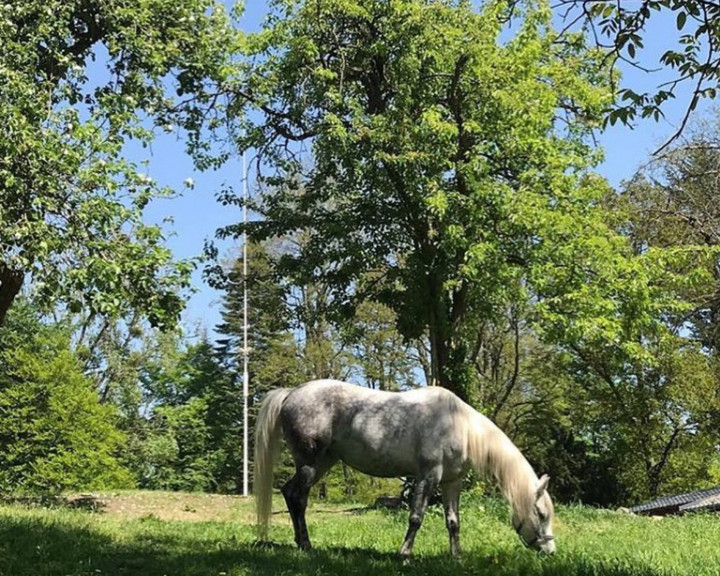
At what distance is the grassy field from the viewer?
6441 millimetres

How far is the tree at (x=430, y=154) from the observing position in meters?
14.8

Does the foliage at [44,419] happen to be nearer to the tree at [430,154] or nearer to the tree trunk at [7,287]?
the tree at [430,154]

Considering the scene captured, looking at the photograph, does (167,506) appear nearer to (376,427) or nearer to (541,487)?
(376,427)

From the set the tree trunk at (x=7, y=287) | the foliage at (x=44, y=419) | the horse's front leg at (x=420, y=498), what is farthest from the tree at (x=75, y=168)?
the foliage at (x=44, y=419)

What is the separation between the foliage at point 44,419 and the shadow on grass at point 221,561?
21662 mm

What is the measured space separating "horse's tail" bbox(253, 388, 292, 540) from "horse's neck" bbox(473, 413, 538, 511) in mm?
2143

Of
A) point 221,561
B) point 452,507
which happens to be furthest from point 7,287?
point 452,507

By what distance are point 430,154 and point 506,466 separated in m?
8.45

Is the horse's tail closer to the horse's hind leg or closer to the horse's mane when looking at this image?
the horse's hind leg

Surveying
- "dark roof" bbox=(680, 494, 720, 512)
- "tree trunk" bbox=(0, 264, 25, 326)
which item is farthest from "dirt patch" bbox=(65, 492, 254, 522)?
"dark roof" bbox=(680, 494, 720, 512)

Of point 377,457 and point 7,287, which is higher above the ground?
point 7,287

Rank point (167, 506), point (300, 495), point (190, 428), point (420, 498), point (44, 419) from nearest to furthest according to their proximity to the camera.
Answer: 1. point (420, 498)
2. point (300, 495)
3. point (167, 506)
4. point (44, 419)
5. point (190, 428)

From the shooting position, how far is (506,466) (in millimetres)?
7766

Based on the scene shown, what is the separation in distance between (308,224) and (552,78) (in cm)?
638
